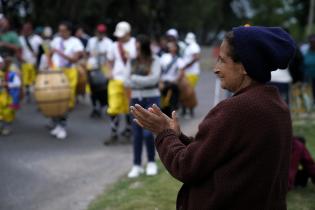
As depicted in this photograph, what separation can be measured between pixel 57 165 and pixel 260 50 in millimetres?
5245

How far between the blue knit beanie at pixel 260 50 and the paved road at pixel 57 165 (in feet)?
11.4

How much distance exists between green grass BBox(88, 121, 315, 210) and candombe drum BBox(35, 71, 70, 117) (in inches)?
96.7

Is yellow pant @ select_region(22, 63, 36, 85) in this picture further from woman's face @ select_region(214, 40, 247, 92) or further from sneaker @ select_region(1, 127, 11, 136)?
woman's face @ select_region(214, 40, 247, 92)

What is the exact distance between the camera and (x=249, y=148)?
2.40 meters

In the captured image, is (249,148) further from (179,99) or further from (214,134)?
(179,99)

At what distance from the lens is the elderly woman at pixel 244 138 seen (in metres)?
2.41

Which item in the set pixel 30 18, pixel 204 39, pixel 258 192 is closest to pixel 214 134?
pixel 258 192

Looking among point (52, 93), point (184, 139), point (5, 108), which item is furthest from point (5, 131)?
point (184, 139)

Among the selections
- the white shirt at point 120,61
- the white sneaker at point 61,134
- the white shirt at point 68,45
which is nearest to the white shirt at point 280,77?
the white shirt at point 120,61

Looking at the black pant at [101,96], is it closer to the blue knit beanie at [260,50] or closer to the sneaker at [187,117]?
the sneaker at [187,117]

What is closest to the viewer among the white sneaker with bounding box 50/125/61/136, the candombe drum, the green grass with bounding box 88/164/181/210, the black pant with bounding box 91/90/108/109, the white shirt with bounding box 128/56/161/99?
the green grass with bounding box 88/164/181/210

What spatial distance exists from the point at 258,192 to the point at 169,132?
1.83 feet

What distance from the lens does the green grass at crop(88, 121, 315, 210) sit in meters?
5.39

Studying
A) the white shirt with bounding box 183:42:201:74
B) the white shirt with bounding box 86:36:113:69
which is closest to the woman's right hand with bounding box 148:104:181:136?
the white shirt with bounding box 183:42:201:74
